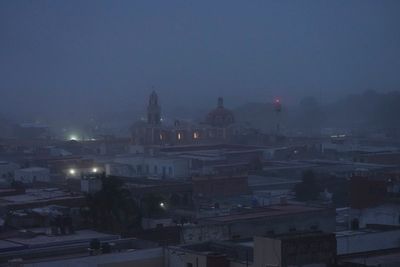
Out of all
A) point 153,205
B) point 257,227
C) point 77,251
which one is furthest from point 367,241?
point 153,205

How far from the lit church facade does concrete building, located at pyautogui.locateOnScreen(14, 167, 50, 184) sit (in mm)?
17440

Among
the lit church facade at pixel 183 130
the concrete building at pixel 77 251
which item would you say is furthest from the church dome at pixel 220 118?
the concrete building at pixel 77 251

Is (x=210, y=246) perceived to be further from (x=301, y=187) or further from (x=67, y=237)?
(x=301, y=187)

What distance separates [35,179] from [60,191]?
1041cm

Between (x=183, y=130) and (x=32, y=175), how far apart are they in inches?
882

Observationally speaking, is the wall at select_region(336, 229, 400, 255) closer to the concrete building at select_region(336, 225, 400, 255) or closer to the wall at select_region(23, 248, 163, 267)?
the concrete building at select_region(336, 225, 400, 255)

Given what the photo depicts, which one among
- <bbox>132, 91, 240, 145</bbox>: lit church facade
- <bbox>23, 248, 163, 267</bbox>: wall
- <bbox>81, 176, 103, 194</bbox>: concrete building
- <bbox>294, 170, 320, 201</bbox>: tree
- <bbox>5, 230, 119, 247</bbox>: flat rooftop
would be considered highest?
<bbox>132, 91, 240, 145</bbox>: lit church facade

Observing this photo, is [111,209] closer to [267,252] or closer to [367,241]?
[367,241]

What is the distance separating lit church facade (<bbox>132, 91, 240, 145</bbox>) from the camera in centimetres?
5506

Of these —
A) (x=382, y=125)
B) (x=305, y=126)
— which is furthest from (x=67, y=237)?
(x=305, y=126)

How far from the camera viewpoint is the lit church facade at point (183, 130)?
5506 centimetres

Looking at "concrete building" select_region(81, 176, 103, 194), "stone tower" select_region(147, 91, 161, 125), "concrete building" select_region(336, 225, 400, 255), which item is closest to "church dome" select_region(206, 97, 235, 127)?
"stone tower" select_region(147, 91, 161, 125)

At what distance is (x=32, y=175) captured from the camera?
36.4 m

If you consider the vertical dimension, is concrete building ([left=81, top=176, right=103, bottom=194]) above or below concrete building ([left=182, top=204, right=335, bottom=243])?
above
